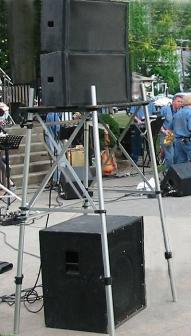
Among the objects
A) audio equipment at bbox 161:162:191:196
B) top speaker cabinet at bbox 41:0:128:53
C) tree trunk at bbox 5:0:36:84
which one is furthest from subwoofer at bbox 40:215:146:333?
audio equipment at bbox 161:162:191:196

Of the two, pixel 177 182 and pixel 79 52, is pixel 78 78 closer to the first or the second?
pixel 79 52

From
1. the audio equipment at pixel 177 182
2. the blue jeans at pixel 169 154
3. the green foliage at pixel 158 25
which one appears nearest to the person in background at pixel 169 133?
the blue jeans at pixel 169 154

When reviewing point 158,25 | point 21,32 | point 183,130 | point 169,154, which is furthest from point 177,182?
point 158,25

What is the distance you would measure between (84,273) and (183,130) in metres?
7.98

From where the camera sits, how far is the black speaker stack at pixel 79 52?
4219mm

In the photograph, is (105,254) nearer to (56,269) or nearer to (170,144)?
(56,269)

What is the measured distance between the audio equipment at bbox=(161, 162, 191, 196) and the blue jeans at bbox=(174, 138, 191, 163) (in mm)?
1254

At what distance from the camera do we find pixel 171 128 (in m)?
12.4

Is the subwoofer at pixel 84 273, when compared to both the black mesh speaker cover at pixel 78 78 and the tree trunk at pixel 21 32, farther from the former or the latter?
the tree trunk at pixel 21 32

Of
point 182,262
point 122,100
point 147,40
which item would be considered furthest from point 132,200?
point 147,40

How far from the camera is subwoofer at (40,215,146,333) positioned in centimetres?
423

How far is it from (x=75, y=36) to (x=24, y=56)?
6.98 feet

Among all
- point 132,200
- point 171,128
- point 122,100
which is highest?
point 122,100

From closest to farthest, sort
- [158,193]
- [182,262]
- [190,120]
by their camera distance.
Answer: [158,193] < [182,262] < [190,120]
